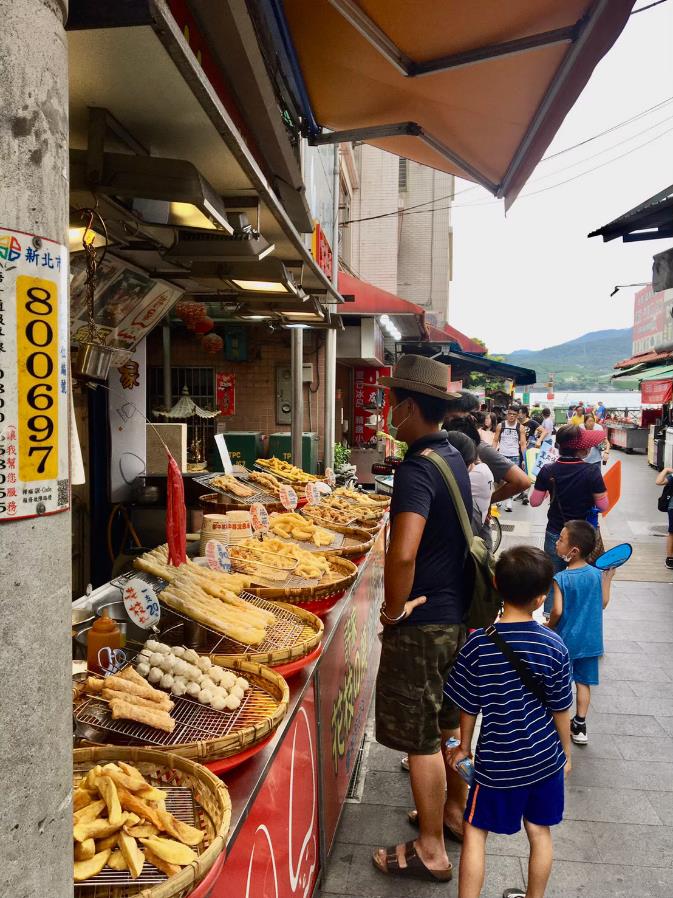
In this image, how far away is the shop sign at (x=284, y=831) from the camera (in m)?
2.04

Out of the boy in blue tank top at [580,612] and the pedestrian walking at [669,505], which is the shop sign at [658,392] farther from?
the boy in blue tank top at [580,612]

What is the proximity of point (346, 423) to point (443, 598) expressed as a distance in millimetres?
15307

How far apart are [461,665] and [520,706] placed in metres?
0.31

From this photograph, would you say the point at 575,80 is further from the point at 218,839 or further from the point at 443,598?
the point at 218,839

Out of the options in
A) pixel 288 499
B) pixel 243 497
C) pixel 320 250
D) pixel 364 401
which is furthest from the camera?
pixel 364 401

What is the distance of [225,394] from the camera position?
14820 mm

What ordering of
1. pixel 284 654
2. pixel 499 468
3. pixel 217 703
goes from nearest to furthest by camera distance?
1. pixel 217 703
2. pixel 284 654
3. pixel 499 468

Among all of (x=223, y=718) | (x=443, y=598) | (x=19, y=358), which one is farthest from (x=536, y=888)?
(x=19, y=358)

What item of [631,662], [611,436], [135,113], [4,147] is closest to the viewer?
[4,147]

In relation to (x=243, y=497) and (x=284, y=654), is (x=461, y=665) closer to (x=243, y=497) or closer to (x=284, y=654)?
(x=284, y=654)

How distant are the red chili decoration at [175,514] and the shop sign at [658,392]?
71.8 ft

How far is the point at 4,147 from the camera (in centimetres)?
104

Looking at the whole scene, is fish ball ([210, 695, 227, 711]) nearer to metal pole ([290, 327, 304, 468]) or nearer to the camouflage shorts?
the camouflage shorts

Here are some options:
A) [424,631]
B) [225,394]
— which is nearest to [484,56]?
[424,631]
